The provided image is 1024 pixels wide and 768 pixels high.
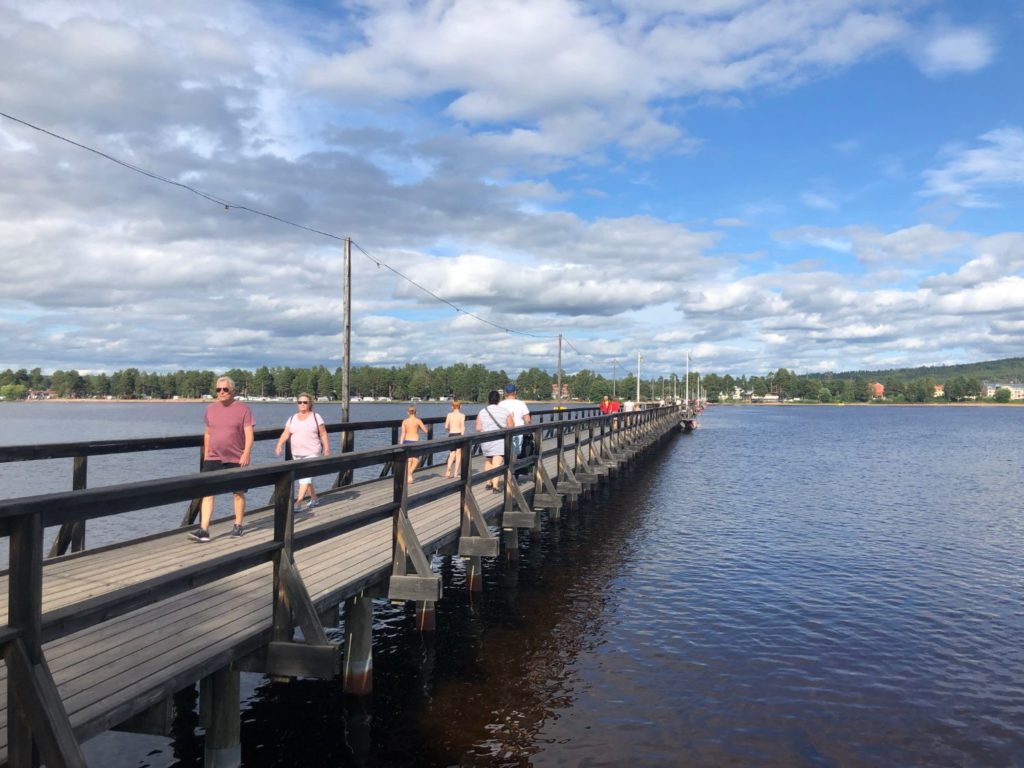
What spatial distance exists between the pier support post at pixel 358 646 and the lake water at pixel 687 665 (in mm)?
173

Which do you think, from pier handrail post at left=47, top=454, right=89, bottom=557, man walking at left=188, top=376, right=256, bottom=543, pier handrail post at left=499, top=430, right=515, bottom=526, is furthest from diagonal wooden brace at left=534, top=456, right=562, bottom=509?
pier handrail post at left=47, top=454, right=89, bottom=557

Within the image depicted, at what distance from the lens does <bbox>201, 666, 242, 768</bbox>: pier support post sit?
5141 mm

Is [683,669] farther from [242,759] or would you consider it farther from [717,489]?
[717,489]

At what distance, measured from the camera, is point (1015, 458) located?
150 ft

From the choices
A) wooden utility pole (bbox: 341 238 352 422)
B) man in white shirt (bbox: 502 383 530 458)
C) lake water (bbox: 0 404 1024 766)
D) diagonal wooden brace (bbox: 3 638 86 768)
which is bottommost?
lake water (bbox: 0 404 1024 766)

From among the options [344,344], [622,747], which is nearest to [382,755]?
[622,747]

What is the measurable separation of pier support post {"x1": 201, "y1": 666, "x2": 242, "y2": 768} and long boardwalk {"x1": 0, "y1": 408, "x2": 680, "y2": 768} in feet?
0.04

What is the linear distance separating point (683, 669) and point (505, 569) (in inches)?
200

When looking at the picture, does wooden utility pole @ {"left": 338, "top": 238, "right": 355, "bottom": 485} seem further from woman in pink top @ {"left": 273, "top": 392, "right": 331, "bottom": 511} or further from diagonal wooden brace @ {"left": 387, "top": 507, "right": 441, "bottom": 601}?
diagonal wooden brace @ {"left": 387, "top": 507, "right": 441, "bottom": 601}

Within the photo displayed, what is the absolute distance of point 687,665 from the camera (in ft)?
28.1

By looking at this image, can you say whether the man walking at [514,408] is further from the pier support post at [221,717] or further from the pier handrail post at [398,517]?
the pier support post at [221,717]

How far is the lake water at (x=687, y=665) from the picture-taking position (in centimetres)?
650

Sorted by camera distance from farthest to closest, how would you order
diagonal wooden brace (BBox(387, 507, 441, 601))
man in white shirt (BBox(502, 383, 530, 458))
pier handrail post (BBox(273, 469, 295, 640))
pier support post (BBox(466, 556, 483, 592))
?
man in white shirt (BBox(502, 383, 530, 458)), pier support post (BBox(466, 556, 483, 592)), diagonal wooden brace (BBox(387, 507, 441, 601)), pier handrail post (BBox(273, 469, 295, 640))

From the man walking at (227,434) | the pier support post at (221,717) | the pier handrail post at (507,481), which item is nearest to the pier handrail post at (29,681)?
the pier support post at (221,717)
